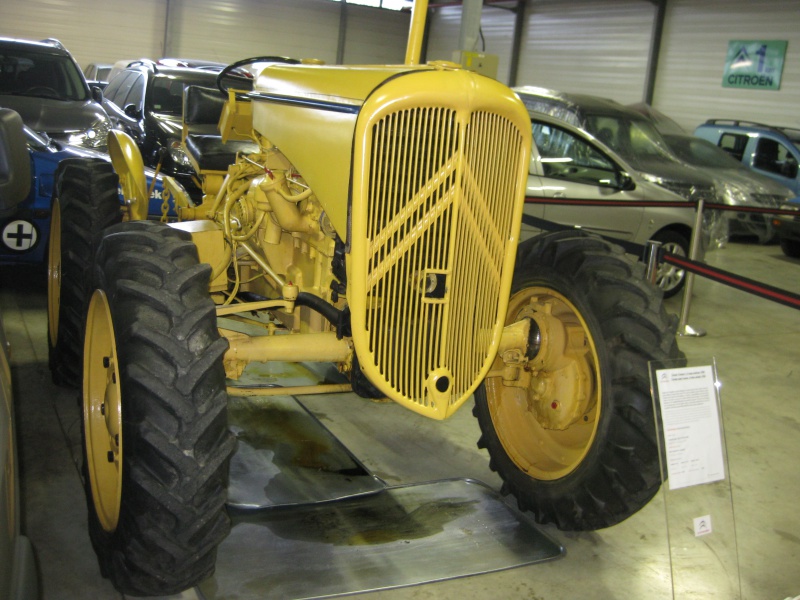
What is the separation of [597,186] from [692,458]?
526 centimetres

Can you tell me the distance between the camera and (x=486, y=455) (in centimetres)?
406

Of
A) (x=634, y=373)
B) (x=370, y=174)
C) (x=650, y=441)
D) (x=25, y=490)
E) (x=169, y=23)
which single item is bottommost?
(x=25, y=490)

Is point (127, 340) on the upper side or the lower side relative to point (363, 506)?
upper

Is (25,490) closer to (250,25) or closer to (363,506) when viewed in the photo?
(363,506)

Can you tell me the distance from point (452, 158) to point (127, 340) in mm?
1115

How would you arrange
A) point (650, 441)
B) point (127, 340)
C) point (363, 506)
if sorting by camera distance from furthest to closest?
point (363, 506) < point (650, 441) < point (127, 340)

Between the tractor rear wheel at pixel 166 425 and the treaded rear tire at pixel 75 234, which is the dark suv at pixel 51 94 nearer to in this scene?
the treaded rear tire at pixel 75 234

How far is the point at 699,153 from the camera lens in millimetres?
10203

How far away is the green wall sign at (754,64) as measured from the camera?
1293 cm

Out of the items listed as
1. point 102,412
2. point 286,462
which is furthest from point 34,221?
point 102,412

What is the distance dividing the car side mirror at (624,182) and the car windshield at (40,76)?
195 inches

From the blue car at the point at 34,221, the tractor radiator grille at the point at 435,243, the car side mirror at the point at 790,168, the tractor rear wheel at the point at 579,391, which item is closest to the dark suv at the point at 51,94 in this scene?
the blue car at the point at 34,221

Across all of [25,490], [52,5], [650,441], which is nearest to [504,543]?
[650,441]

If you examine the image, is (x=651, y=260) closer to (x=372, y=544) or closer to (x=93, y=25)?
(x=372, y=544)
